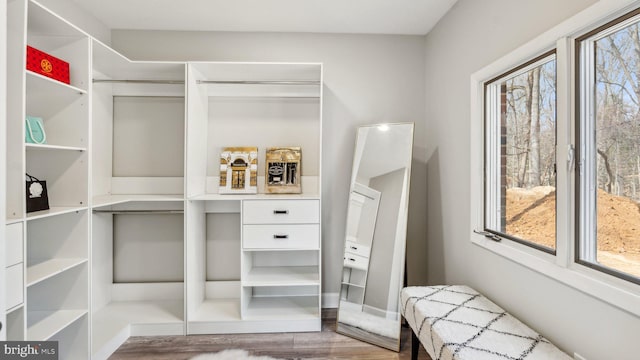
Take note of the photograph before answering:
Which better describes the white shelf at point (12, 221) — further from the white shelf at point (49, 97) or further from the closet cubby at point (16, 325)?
the white shelf at point (49, 97)

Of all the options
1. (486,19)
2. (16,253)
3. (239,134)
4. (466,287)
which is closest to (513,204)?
(466,287)

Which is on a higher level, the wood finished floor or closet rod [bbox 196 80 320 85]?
closet rod [bbox 196 80 320 85]

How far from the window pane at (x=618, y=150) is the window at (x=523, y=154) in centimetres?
26

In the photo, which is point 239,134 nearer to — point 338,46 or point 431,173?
point 338,46

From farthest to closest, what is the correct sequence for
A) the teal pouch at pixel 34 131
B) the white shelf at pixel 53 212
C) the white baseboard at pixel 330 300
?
the white baseboard at pixel 330 300, the teal pouch at pixel 34 131, the white shelf at pixel 53 212

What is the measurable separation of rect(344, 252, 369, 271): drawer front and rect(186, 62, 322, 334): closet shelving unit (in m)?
0.29

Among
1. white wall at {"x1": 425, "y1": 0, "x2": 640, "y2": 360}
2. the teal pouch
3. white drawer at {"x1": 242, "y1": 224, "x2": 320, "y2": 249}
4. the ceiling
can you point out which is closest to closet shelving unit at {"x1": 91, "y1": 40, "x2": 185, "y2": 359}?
the ceiling

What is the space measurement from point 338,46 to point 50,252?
105 inches

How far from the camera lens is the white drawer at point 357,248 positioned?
2703 millimetres

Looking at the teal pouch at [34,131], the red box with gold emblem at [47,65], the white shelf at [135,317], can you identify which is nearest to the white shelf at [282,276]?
the white shelf at [135,317]

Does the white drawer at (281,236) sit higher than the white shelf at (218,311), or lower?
higher

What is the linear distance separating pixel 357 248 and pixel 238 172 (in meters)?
1.23

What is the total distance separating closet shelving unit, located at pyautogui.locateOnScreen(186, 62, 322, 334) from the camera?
2686mm

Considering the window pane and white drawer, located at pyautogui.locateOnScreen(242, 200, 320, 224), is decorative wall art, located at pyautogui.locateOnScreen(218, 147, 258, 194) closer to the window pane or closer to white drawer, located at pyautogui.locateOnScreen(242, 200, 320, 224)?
white drawer, located at pyautogui.locateOnScreen(242, 200, 320, 224)
